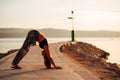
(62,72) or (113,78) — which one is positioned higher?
(62,72)

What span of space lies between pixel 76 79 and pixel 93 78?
89 centimetres

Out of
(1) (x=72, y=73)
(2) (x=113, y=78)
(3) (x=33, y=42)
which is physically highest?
(3) (x=33, y=42)

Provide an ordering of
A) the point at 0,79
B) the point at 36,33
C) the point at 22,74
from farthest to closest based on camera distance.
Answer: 1. the point at 36,33
2. the point at 22,74
3. the point at 0,79

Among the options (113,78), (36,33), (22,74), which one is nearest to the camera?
(22,74)

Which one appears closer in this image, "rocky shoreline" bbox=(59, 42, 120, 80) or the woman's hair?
the woman's hair

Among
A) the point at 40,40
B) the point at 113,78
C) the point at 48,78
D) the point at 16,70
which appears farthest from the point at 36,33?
the point at 113,78

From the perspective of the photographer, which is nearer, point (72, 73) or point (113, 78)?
point (72, 73)

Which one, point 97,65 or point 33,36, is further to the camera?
point 97,65

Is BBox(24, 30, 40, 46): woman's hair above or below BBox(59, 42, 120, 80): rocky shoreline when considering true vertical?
above

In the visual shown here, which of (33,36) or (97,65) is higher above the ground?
(33,36)

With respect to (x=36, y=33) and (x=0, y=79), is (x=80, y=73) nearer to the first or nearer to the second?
(x=36, y=33)

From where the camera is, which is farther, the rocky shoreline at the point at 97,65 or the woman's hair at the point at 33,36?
the rocky shoreline at the point at 97,65

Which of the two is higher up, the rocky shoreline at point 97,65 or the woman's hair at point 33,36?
the woman's hair at point 33,36

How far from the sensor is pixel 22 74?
1494cm
